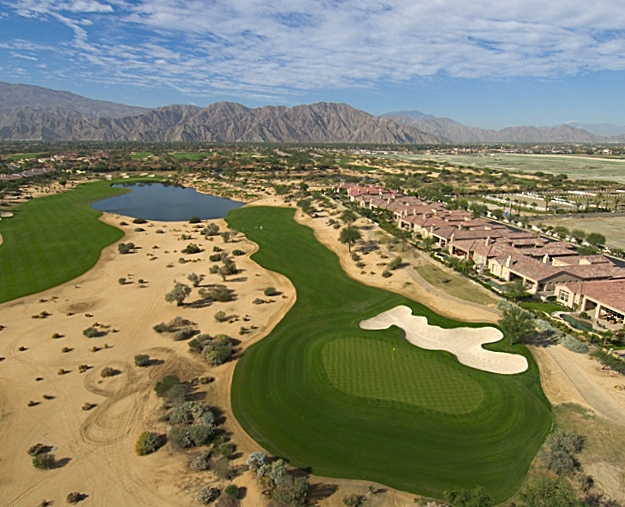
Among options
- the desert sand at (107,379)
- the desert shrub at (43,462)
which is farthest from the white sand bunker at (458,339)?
the desert shrub at (43,462)

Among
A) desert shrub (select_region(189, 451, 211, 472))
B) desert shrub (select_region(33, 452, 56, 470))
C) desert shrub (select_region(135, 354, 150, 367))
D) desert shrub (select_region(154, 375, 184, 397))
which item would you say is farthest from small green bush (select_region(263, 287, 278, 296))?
desert shrub (select_region(33, 452, 56, 470))

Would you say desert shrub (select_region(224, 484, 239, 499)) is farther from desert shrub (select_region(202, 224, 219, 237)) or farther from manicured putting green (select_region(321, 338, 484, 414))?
desert shrub (select_region(202, 224, 219, 237))

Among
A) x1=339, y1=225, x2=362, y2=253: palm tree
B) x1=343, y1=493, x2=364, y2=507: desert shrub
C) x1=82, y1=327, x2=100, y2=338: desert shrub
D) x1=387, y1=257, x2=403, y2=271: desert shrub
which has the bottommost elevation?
x1=82, y1=327, x2=100, y2=338: desert shrub

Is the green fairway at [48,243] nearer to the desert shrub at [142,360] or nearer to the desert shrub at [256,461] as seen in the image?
the desert shrub at [142,360]

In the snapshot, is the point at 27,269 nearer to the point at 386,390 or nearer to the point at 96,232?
the point at 96,232

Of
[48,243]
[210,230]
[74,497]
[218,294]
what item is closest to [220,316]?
[218,294]

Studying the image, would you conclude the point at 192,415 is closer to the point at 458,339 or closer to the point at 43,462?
the point at 43,462
